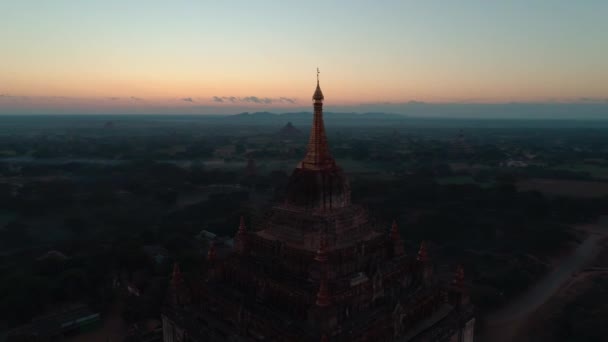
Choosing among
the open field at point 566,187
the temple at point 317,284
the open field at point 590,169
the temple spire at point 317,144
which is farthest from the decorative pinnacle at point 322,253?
the open field at point 590,169

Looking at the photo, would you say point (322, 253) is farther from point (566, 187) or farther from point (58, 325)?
point (566, 187)

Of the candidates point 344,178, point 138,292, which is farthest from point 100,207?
point 344,178

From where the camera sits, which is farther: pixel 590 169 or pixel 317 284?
pixel 590 169

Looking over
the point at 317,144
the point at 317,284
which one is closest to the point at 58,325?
the point at 317,284

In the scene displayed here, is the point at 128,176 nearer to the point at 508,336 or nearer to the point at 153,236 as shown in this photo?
A: the point at 153,236

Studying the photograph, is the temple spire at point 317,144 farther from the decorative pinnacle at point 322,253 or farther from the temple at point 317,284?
the decorative pinnacle at point 322,253
